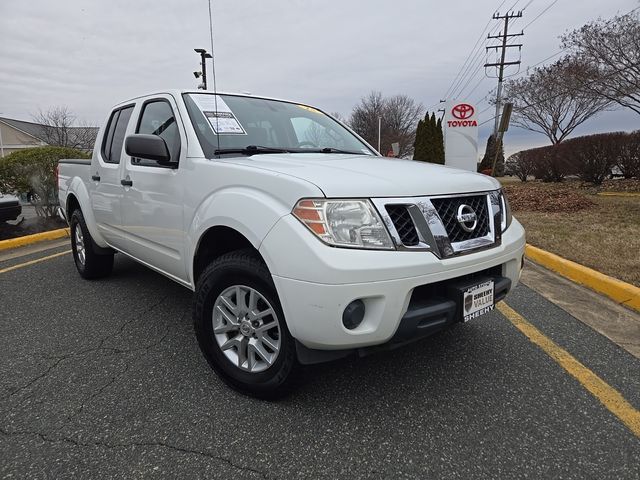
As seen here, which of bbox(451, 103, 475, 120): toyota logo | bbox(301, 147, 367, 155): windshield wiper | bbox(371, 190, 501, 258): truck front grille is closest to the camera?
bbox(371, 190, 501, 258): truck front grille

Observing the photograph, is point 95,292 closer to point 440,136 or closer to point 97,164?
point 97,164

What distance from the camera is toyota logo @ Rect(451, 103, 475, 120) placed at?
13.2 m

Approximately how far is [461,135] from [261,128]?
1192 cm

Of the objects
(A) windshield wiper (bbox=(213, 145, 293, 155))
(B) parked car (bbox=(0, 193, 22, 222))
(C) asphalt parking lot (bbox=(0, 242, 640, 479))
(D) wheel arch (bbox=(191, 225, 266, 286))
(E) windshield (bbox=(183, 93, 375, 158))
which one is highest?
(E) windshield (bbox=(183, 93, 375, 158))

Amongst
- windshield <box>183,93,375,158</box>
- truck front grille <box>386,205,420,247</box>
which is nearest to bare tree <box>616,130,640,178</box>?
windshield <box>183,93,375,158</box>

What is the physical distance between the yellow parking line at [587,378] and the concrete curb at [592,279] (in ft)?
3.44

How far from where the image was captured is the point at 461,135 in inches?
532

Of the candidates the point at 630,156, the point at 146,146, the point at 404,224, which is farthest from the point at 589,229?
the point at 630,156

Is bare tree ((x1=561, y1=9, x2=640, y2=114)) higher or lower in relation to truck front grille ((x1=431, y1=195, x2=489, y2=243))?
higher

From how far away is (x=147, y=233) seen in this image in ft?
10.0

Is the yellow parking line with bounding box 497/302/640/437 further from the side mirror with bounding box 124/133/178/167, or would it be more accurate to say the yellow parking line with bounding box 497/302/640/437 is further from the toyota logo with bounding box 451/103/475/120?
the toyota logo with bounding box 451/103/475/120

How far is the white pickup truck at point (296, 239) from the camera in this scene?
1830 mm

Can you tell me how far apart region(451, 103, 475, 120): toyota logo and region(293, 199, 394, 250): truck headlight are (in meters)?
12.7

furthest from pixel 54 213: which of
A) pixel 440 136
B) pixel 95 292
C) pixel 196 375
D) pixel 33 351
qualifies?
pixel 440 136
